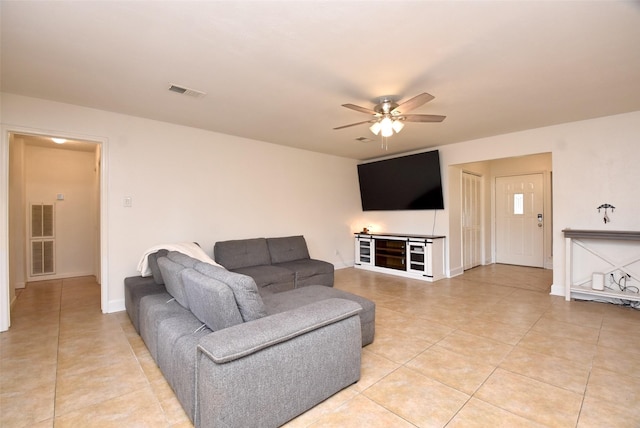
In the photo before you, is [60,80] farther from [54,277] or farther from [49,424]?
[54,277]

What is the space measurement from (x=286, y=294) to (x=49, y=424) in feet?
5.90

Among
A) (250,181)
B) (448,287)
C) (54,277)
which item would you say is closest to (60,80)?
(250,181)

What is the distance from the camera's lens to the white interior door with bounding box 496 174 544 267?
616 centimetres

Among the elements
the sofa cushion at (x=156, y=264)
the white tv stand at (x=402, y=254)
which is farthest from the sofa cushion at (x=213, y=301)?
the white tv stand at (x=402, y=254)

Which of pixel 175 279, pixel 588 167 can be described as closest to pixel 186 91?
pixel 175 279

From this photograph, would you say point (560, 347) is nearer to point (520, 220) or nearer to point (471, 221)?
point (471, 221)

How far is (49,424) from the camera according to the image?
168cm

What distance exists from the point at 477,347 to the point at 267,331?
2.03 metres

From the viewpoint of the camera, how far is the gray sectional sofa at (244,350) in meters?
1.44

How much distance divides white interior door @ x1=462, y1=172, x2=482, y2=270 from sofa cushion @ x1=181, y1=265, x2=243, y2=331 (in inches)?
210

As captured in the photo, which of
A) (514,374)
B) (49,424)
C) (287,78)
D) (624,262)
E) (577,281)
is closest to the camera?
(49,424)

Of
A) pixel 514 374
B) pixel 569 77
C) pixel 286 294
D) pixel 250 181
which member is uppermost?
pixel 569 77

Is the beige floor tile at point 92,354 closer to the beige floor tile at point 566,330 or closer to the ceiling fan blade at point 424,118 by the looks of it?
the ceiling fan blade at point 424,118

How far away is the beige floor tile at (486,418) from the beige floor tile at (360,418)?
0.31 meters
